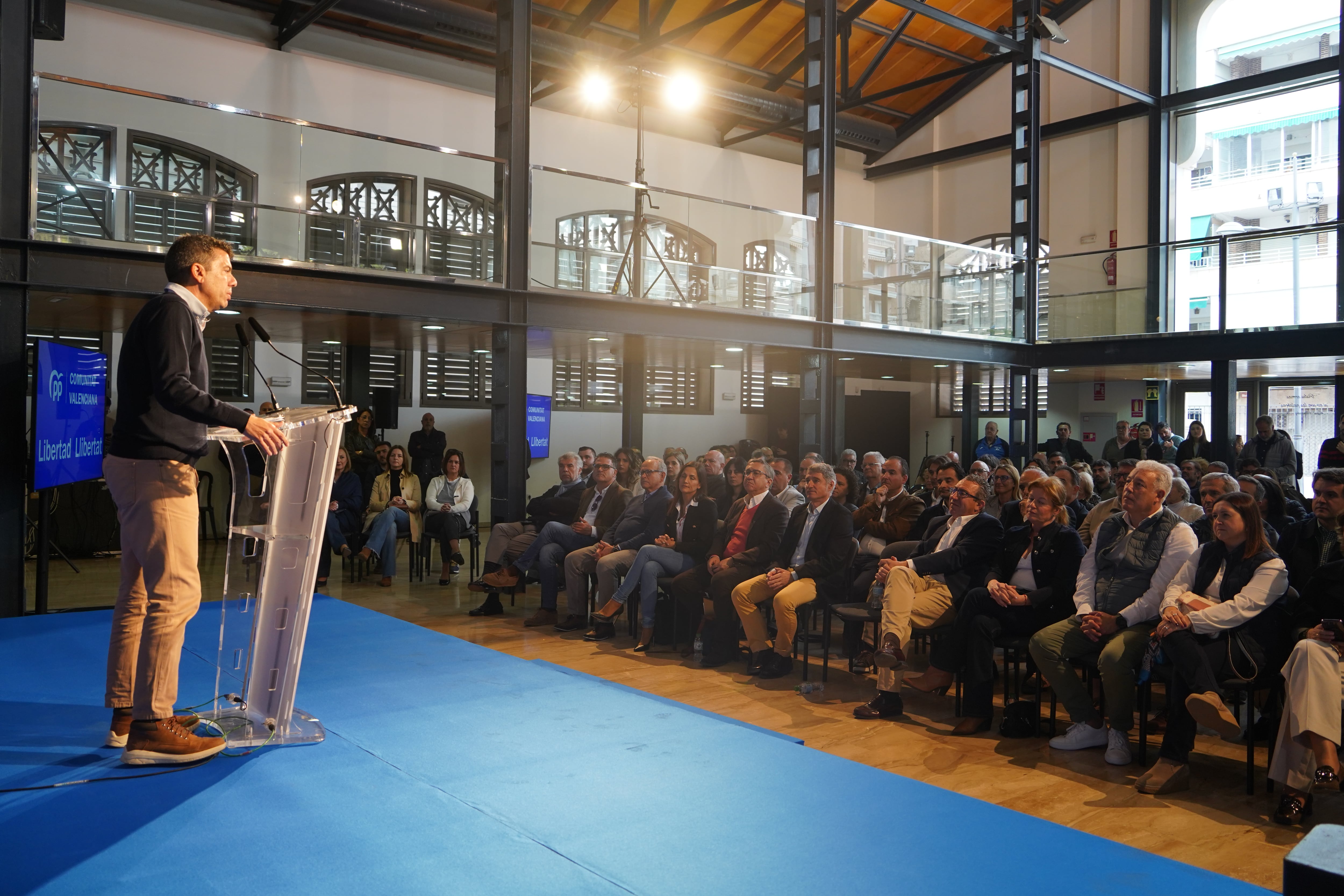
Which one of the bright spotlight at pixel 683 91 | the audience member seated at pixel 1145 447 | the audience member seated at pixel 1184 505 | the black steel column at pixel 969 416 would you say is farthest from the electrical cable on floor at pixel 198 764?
the black steel column at pixel 969 416

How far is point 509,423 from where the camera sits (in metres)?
7.56

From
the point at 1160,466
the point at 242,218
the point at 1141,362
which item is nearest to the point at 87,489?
the point at 242,218

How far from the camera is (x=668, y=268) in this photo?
8289 millimetres

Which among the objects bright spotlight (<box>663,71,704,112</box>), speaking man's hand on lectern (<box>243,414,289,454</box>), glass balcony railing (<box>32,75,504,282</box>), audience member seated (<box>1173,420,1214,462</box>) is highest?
bright spotlight (<box>663,71,704,112</box>)

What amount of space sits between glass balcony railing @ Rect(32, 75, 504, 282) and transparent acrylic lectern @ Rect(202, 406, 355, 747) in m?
3.78

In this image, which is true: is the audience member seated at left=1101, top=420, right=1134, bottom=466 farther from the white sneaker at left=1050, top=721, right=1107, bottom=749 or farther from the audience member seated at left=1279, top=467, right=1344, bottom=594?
the white sneaker at left=1050, top=721, right=1107, bottom=749

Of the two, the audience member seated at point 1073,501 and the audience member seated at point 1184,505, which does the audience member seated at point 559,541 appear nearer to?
the audience member seated at point 1073,501

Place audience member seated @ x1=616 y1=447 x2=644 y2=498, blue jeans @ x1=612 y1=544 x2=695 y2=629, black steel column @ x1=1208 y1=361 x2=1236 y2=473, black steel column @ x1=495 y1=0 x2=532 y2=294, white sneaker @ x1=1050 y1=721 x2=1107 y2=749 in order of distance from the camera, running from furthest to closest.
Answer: black steel column @ x1=1208 y1=361 x2=1236 y2=473 → audience member seated @ x1=616 y1=447 x2=644 y2=498 → black steel column @ x1=495 y1=0 x2=532 y2=294 → blue jeans @ x1=612 y1=544 x2=695 y2=629 → white sneaker @ x1=1050 y1=721 x2=1107 y2=749

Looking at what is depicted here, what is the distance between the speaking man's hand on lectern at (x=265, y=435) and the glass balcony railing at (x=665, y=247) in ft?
16.7

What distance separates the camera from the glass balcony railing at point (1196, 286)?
384 inches

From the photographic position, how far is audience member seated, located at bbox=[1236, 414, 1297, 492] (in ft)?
33.4

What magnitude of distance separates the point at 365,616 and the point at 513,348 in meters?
2.70

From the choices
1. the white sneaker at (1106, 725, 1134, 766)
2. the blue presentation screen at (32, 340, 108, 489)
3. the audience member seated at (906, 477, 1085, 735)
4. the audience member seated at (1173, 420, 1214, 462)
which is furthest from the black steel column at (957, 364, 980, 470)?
the blue presentation screen at (32, 340, 108, 489)

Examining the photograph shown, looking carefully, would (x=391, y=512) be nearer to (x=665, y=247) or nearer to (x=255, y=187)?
(x=255, y=187)
